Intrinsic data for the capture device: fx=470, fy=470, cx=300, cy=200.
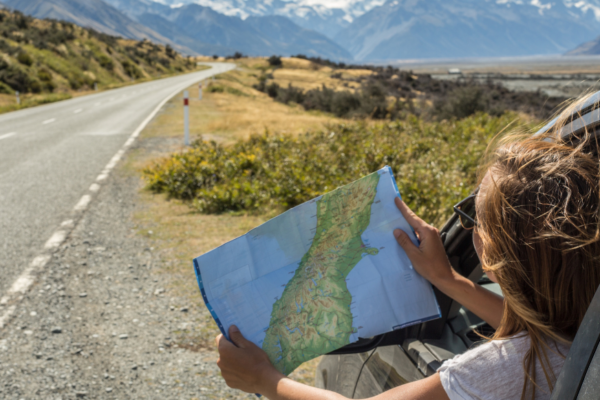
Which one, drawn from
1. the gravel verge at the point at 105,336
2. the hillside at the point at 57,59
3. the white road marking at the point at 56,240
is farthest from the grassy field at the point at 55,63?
the gravel verge at the point at 105,336

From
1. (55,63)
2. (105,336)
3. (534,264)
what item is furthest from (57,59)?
(534,264)

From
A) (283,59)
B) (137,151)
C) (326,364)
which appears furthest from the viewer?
(283,59)

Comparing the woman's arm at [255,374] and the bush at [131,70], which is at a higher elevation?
the bush at [131,70]

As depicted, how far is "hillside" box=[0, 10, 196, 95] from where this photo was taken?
30.2 m

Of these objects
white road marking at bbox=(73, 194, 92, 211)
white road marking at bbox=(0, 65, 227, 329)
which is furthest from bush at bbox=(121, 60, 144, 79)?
white road marking at bbox=(73, 194, 92, 211)

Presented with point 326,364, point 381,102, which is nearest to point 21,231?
point 326,364

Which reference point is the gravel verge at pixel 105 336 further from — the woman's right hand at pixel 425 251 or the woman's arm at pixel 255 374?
the woman's right hand at pixel 425 251

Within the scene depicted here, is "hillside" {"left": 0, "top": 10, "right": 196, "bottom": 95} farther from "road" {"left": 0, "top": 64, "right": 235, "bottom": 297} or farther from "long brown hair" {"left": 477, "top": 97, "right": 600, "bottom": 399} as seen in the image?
"long brown hair" {"left": 477, "top": 97, "right": 600, "bottom": 399}

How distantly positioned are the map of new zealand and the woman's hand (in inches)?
1.1

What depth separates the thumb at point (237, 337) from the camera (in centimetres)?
131

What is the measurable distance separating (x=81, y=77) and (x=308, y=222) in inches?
1661

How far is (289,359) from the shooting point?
1.33 metres

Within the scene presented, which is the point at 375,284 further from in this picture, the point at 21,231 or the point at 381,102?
the point at 381,102

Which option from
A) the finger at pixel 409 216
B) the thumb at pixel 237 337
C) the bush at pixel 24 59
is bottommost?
the thumb at pixel 237 337
